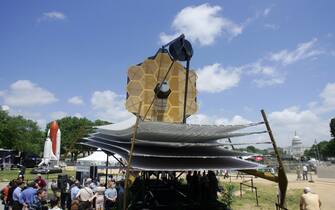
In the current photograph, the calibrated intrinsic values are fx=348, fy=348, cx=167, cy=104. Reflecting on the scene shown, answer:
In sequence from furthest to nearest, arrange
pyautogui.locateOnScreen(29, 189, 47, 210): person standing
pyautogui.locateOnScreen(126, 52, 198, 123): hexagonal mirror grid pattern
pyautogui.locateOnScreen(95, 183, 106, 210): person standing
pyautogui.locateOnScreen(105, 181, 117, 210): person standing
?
pyautogui.locateOnScreen(126, 52, 198, 123): hexagonal mirror grid pattern < pyautogui.locateOnScreen(105, 181, 117, 210): person standing < pyautogui.locateOnScreen(95, 183, 106, 210): person standing < pyautogui.locateOnScreen(29, 189, 47, 210): person standing

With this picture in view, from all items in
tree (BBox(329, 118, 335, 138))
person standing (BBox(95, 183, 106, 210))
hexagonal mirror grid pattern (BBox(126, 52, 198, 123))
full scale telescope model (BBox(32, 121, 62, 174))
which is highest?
tree (BBox(329, 118, 335, 138))

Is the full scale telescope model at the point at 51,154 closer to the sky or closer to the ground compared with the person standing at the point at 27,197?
closer to the sky

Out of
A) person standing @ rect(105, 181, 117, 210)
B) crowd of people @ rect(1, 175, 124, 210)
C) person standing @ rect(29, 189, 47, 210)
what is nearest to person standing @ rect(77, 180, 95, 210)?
crowd of people @ rect(1, 175, 124, 210)

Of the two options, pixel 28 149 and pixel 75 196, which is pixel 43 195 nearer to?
pixel 75 196

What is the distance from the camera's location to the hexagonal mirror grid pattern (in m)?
16.6

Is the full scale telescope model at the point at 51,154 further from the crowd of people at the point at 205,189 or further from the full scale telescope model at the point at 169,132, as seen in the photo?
the crowd of people at the point at 205,189

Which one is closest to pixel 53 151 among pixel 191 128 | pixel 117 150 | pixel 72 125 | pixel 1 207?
pixel 1 207

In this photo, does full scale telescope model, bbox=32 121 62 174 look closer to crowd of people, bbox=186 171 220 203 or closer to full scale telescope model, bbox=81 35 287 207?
full scale telescope model, bbox=81 35 287 207

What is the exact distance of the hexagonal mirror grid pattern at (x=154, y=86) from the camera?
16.6 meters

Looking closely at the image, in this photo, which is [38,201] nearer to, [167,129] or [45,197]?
[45,197]

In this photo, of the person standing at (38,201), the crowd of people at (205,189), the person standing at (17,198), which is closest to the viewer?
the person standing at (38,201)

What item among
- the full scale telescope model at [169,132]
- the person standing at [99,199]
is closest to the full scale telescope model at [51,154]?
the full scale telescope model at [169,132]

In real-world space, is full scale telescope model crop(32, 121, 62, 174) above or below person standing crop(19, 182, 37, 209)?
above

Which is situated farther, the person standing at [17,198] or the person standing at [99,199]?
the person standing at [99,199]
